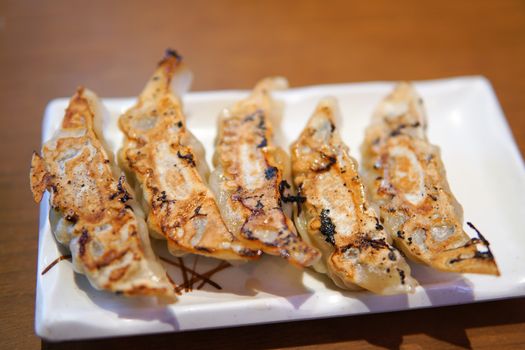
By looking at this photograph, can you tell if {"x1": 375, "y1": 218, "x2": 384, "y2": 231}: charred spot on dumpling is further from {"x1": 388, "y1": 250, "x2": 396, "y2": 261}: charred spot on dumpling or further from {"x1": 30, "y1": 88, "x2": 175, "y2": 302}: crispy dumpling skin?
{"x1": 30, "y1": 88, "x2": 175, "y2": 302}: crispy dumpling skin

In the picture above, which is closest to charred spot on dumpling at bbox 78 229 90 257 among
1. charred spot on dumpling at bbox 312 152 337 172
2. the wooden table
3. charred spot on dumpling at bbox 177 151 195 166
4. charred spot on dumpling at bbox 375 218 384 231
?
charred spot on dumpling at bbox 177 151 195 166

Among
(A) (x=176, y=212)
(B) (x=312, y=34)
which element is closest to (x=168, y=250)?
(A) (x=176, y=212)

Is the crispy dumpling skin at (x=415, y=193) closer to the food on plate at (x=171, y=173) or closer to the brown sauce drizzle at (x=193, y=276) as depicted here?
the food on plate at (x=171, y=173)

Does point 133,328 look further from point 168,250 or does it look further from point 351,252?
point 351,252

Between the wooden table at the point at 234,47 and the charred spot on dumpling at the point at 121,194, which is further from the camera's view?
the wooden table at the point at 234,47

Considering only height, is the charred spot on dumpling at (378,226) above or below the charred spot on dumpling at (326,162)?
below

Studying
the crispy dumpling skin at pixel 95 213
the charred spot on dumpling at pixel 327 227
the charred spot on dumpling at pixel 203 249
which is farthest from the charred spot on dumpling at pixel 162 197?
the charred spot on dumpling at pixel 327 227
